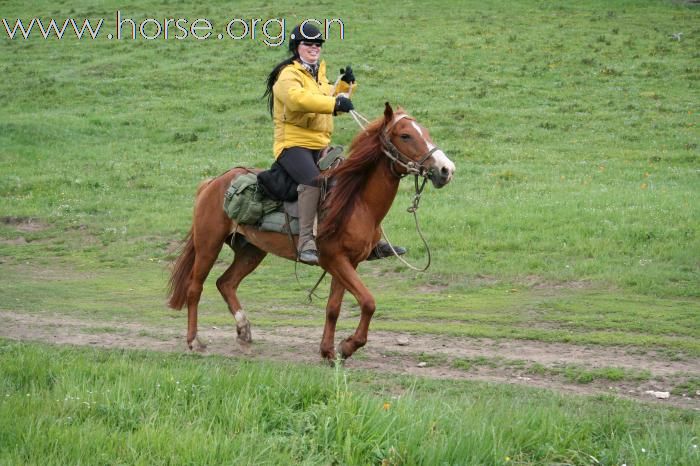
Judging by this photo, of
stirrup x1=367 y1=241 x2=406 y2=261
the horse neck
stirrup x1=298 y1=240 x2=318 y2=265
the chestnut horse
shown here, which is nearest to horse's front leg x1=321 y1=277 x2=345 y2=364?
the chestnut horse

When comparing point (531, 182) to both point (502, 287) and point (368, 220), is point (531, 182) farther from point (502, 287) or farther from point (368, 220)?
point (368, 220)

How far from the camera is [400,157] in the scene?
897 centimetres

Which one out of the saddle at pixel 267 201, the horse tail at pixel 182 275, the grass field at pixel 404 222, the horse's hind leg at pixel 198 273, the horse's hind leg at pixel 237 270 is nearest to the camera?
the grass field at pixel 404 222

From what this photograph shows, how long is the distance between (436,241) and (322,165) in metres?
6.32

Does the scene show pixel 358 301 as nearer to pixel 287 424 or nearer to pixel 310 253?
pixel 310 253

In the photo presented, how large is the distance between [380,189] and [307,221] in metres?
0.79

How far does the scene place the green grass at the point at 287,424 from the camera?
593cm

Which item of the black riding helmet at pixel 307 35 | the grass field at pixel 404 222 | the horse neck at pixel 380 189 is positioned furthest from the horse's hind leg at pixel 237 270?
the black riding helmet at pixel 307 35

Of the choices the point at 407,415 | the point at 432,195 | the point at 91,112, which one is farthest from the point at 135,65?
the point at 407,415

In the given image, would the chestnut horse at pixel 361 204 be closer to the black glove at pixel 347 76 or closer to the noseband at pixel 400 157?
the noseband at pixel 400 157

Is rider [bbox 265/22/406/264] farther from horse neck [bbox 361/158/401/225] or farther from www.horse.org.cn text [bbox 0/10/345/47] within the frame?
www.horse.org.cn text [bbox 0/10/345/47]

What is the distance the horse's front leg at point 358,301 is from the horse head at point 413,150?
1063 mm

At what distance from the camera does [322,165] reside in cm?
962

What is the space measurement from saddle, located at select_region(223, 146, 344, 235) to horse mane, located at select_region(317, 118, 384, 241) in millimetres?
389
